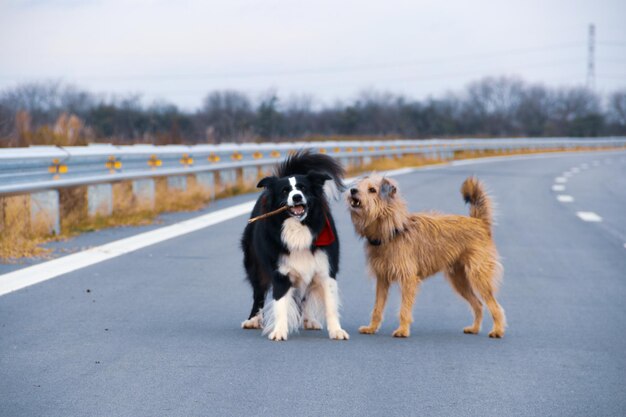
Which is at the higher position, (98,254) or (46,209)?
(46,209)

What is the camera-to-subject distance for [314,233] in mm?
7250

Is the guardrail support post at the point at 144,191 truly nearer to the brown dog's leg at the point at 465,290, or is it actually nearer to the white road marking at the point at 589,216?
the white road marking at the point at 589,216

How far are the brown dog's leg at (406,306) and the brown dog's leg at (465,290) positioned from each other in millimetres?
649

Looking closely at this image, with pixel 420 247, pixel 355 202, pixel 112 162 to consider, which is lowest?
pixel 420 247

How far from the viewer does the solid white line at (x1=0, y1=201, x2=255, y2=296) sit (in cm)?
964

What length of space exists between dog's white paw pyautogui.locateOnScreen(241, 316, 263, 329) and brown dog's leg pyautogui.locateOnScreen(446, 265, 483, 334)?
1565mm

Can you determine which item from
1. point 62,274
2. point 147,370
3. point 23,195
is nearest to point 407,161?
point 23,195

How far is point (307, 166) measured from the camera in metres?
7.58

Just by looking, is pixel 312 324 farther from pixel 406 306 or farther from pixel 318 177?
pixel 318 177

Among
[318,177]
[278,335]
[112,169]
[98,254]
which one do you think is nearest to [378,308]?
[278,335]

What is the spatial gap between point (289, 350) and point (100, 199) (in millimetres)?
9150

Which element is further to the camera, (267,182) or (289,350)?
(267,182)

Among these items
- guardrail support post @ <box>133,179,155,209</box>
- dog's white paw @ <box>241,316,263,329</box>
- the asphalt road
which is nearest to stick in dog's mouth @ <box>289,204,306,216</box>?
the asphalt road

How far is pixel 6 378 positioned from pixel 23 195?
799cm
